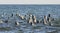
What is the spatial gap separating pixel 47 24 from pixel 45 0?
0.25m

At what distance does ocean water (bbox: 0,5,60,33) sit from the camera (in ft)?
3.84

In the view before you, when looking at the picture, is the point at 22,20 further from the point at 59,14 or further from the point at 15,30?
the point at 59,14

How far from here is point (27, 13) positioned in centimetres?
119

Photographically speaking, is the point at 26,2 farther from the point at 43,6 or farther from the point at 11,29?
the point at 11,29

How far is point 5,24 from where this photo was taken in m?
1.17

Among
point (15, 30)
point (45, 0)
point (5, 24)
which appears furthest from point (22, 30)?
point (45, 0)

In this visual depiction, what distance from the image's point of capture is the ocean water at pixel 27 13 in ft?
3.84

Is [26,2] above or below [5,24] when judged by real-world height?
above

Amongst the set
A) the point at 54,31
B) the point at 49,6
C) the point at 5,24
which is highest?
the point at 49,6

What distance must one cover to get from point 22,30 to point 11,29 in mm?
111

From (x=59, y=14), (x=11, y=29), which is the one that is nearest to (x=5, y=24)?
(x=11, y=29)

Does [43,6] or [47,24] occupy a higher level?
[43,6]

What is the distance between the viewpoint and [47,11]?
3.92 ft

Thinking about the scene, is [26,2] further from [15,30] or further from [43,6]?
[15,30]
